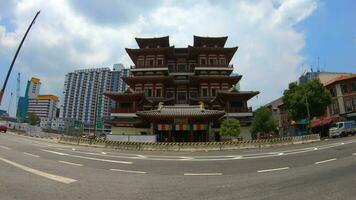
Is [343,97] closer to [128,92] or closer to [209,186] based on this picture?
[128,92]

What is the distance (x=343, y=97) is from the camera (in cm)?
5078

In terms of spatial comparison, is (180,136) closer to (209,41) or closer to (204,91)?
(204,91)

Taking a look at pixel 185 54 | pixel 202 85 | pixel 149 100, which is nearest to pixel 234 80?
pixel 202 85

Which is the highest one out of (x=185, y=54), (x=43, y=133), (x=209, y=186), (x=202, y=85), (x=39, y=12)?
(x=185, y=54)

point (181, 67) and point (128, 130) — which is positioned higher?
point (181, 67)

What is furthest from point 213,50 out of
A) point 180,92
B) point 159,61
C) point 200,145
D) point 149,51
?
point 200,145

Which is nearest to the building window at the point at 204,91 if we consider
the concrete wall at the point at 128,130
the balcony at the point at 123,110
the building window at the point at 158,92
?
A: the building window at the point at 158,92

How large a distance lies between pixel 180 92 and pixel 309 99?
22698 millimetres

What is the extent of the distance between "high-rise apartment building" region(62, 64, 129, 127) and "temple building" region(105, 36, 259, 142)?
230ft

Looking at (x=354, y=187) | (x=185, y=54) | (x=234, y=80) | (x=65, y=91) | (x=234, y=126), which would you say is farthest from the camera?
(x=65, y=91)

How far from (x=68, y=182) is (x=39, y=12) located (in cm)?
1108

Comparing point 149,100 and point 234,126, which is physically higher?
point 149,100

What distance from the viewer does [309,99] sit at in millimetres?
46375

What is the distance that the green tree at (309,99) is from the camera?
4616cm
